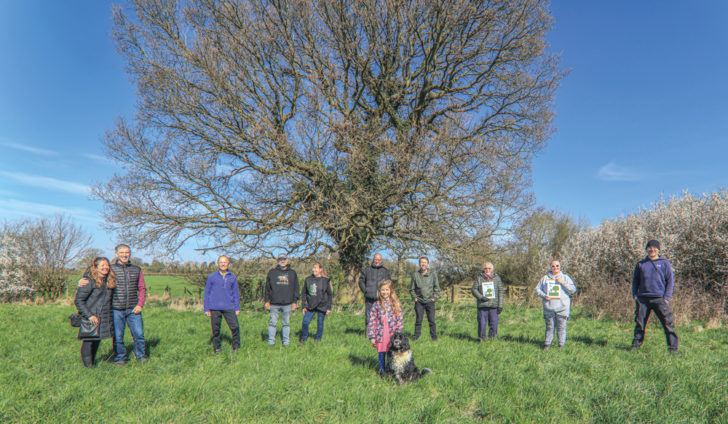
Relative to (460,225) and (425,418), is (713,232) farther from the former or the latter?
(425,418)

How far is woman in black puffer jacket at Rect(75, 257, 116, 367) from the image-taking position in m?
5.57

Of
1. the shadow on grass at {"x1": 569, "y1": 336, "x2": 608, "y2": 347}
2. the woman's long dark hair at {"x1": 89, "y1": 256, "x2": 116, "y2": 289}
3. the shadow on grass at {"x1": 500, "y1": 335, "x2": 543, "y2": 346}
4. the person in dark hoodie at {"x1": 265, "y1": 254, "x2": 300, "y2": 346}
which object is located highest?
the woman's long dark hair at {"x1": 89, "y1": 256, "x2": 116, "y2": 289}

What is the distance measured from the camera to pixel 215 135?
13.2 metres

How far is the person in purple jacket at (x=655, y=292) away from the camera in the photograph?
6.77 meters

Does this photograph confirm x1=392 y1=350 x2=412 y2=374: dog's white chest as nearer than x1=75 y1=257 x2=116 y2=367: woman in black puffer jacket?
Yes

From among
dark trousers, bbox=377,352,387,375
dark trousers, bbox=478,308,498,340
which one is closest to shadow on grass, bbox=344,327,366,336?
dark trousers, bbox=478,308,498,340

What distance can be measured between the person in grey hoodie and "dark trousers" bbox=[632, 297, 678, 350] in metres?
1.38

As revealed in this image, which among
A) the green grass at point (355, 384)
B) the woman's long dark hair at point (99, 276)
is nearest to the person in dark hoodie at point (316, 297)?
the green grass at point (355, 384)

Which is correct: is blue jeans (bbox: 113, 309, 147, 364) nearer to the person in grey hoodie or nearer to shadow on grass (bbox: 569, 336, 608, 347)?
the person in grey hoodie

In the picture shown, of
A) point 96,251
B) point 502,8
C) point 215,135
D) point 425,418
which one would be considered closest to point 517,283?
point 502,8

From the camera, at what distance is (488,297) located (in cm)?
760

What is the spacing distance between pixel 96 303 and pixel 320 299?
3.82m

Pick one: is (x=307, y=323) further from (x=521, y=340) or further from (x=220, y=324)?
(x=521, y=340)

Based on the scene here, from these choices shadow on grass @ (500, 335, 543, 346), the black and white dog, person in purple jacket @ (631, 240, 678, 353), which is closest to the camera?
the black and white dog
